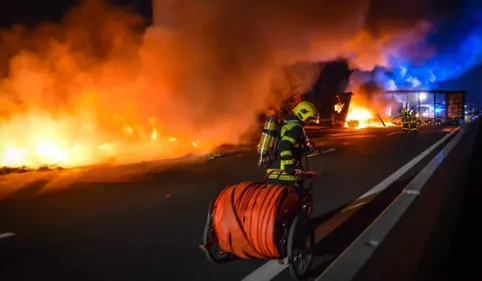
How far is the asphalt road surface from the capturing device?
4367 mm

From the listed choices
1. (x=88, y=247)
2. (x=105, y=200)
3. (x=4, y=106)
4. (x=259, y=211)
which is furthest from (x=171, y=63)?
(x=259, y=211)

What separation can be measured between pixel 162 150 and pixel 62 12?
Answer: 5314 mm

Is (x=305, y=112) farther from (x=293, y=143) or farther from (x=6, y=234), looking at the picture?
(x=6, y=234)

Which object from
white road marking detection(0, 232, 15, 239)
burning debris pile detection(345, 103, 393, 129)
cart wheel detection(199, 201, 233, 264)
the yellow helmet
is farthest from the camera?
burning debris pile detection(345, 103, 393, 129)

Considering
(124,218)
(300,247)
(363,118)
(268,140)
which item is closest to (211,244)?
(300,247)

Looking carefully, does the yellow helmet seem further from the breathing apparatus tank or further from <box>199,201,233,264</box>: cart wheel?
<box>199,201,233,264</box>: cart wheel

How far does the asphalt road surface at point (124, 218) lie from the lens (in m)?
4.37

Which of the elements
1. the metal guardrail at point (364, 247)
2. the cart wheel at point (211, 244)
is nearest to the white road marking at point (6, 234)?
the cart wheel at point (211, 244)

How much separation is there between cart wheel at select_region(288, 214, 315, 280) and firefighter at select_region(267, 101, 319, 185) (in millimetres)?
512

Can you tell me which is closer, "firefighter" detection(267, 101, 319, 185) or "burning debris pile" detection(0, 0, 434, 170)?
"firefighter" detection(267, 101, 319, 185)

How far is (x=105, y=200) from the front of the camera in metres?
7.65

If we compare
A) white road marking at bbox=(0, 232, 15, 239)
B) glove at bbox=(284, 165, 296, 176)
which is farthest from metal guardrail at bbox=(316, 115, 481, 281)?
white road marking at bbox=(0, 232, 15, 239)

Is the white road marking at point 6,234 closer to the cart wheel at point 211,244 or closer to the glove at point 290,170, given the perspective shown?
the cart wheel at point 211,244

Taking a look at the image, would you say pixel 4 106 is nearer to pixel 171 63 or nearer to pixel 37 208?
pixel 171 63
